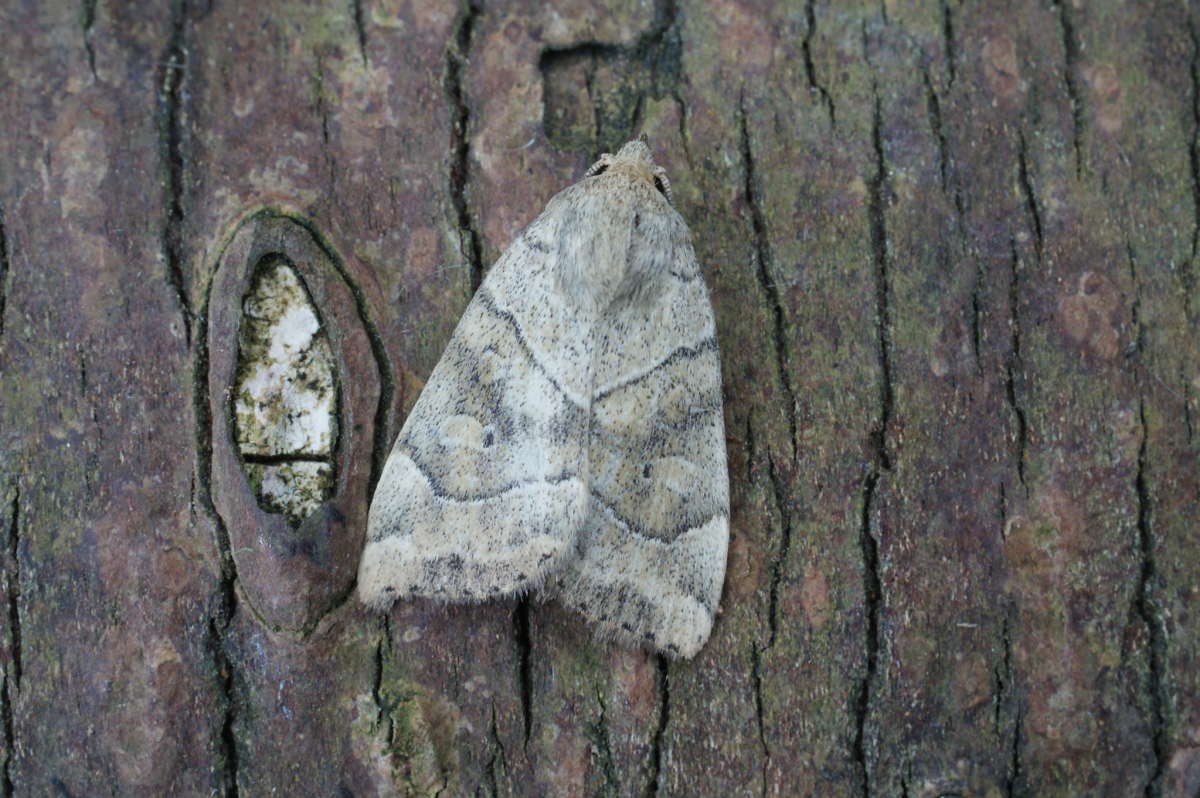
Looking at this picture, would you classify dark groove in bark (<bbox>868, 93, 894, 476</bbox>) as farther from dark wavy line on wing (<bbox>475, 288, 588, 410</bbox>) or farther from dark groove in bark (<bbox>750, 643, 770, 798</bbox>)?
dark wavy line on wing (<bbox>475, 288, 588, 410</bbox>)

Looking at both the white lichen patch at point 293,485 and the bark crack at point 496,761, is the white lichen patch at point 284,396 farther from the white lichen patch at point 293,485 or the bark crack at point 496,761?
the bark crack at point 496,761

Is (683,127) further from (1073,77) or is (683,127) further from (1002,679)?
(1002,679)

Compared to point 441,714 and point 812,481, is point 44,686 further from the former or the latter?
point 812,481

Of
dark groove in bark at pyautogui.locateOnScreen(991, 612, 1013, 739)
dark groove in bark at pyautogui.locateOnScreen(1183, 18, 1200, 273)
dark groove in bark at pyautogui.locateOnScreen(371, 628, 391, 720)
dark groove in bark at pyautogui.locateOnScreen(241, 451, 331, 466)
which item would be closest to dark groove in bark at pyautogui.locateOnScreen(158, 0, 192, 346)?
dark groove in bark at pyautogui.locateOnScreen(241, 451, 331, 466)

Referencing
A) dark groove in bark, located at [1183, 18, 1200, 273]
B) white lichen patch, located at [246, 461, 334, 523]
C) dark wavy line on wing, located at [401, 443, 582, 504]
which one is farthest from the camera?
dark groove in bark, located at [1183, 18, 1200, 273]

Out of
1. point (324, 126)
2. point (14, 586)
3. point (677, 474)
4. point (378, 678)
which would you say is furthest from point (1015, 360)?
point (14, 586)

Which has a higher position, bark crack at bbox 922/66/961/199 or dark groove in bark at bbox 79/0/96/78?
dark groove in bark at bbox 79/0/96/78

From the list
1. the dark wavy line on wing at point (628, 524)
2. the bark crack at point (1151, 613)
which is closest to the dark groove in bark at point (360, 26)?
the dark wavy line on wing at point (628, 524)
